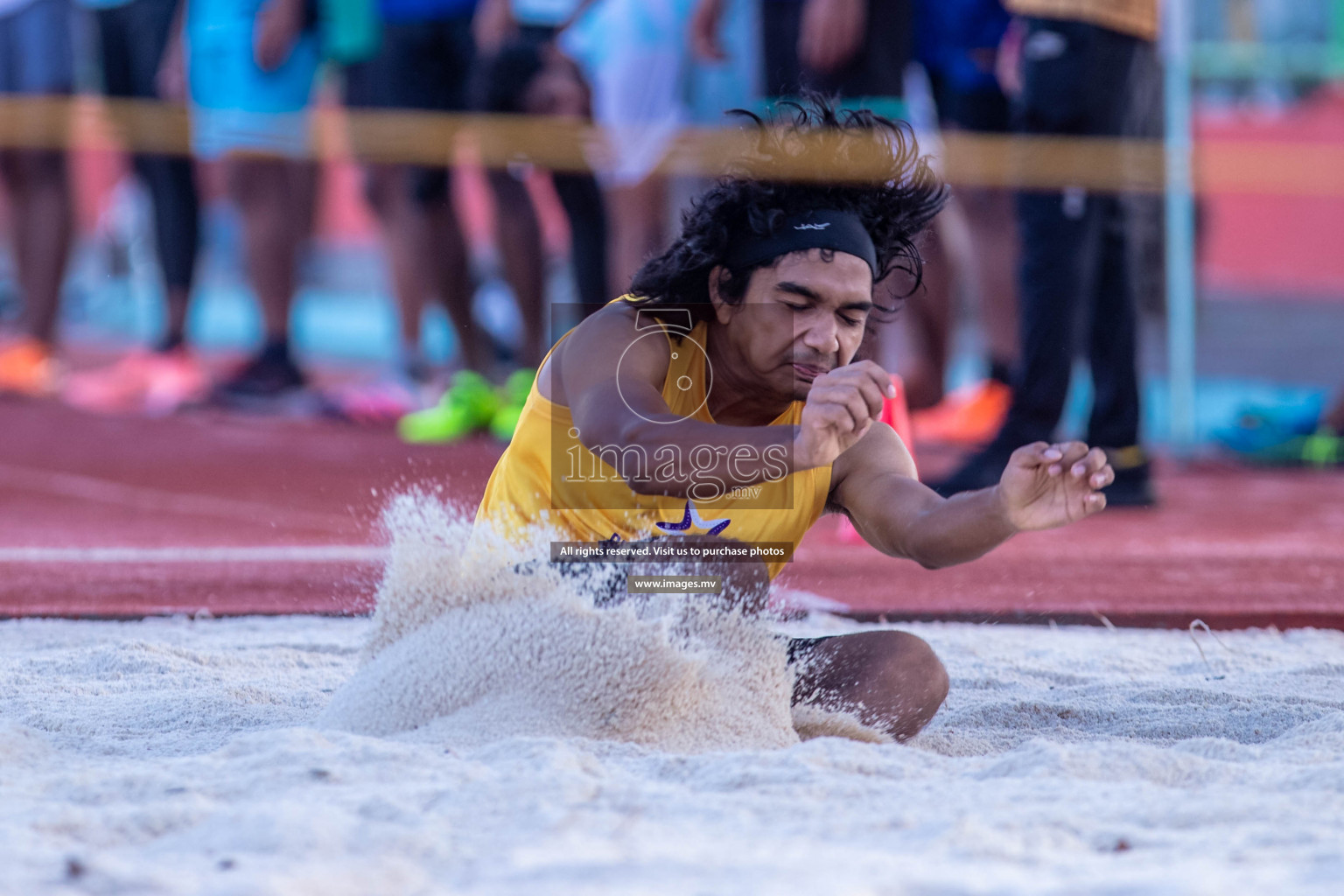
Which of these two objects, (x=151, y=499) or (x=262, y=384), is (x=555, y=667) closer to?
(x=151, y=499)

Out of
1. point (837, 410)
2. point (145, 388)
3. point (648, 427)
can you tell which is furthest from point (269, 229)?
point (837, 410)

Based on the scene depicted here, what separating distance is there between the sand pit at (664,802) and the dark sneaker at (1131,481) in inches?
89.8

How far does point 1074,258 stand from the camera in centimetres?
473

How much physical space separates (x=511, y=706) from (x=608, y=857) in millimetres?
607

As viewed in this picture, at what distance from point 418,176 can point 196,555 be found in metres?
2.83

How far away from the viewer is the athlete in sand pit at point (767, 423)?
2.14 meters

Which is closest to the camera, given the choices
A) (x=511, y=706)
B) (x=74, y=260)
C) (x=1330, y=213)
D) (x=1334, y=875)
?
(x=1334, y=875)

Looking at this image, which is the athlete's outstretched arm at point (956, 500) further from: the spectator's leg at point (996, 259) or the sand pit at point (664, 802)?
the spectator's leg at point (996, 259)

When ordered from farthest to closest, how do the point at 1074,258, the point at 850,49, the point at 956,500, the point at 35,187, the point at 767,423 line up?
1. the point at 35,187
2. the point at 850,49
3. the point at 1074,258
4. the point at 767,423
5. the point at 956,500

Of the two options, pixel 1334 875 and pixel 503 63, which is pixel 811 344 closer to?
pixel 1334 875

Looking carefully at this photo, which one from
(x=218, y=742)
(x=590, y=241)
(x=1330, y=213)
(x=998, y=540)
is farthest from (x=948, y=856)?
Result: (x=1330, y=213)

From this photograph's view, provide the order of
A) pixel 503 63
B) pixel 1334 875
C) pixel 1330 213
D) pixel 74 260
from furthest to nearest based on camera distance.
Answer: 1. pixel 74 260
2. pixel 1330 213
3. pixel 503 63
4. pixel 1334 875

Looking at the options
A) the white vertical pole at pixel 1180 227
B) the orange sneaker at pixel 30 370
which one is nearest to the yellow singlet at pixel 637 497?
the white vertical pole at pixel 1180 227

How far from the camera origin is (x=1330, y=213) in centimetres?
1230
